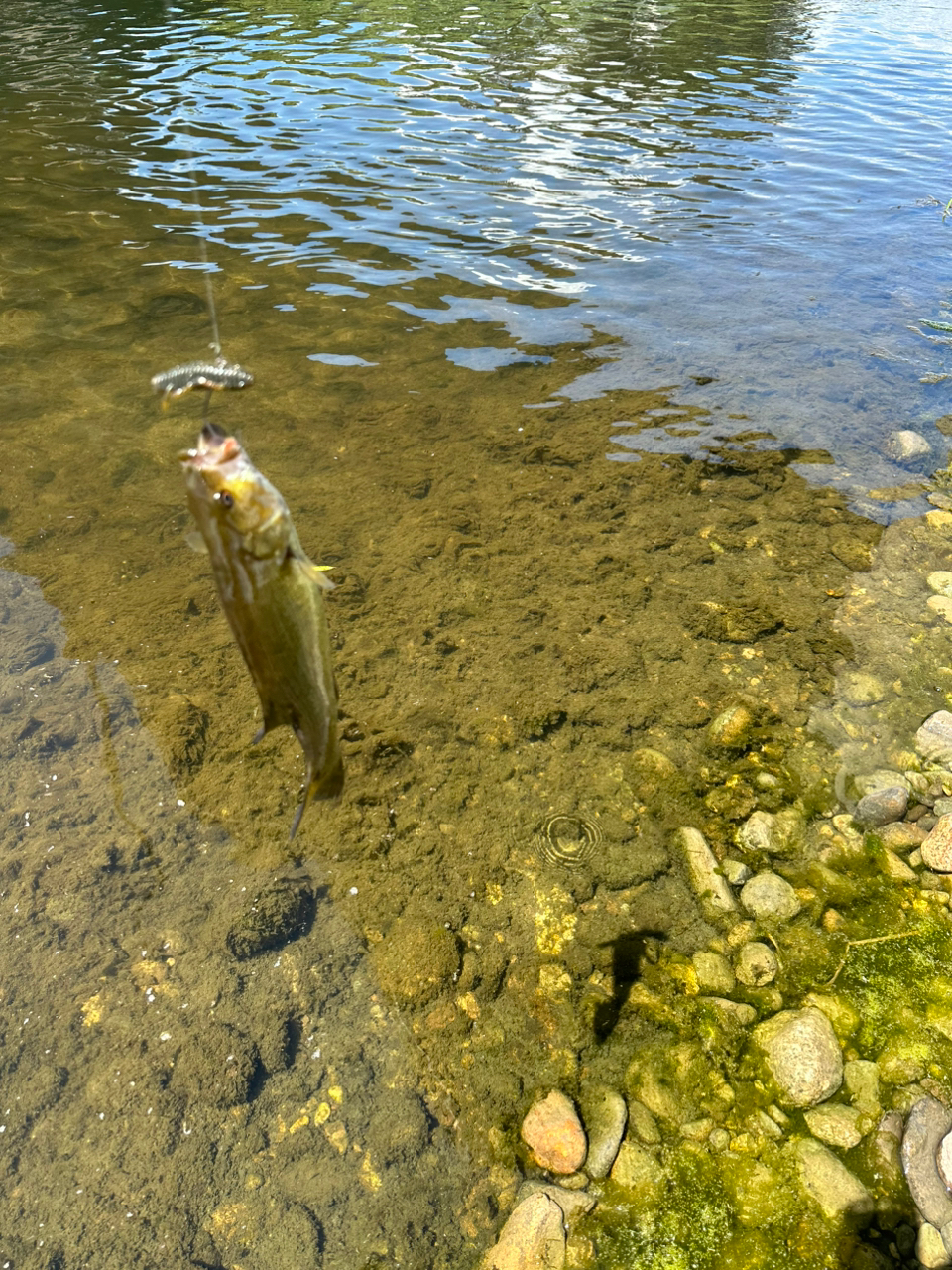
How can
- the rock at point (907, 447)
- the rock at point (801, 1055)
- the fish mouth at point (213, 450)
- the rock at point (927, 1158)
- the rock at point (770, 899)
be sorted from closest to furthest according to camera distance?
1. the fish mouth at point (213, 450)
2. the rock at point (927, 1158)
3. the rock at point (801, 1055)
4. the rock at point (770, 899)
5. the rock at point (907, 447)

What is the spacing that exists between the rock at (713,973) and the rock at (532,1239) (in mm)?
1010

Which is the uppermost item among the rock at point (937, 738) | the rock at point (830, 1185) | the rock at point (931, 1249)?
the rock at point (937, 738)

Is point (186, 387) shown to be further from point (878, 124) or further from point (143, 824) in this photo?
point (878, 124)

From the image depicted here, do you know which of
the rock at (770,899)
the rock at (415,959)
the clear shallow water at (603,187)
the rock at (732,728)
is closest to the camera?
the rock at (415,959)

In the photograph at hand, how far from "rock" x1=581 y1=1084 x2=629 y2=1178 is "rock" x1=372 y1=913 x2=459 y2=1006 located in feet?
2.37

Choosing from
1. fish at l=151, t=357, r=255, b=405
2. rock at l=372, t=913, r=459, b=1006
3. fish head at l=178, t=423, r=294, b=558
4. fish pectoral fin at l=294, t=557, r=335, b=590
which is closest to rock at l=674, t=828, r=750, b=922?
rock at l=372, t=913, r=459, b=1006

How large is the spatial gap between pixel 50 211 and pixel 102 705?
29.2 feet

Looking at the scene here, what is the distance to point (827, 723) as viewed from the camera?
436 centimetres

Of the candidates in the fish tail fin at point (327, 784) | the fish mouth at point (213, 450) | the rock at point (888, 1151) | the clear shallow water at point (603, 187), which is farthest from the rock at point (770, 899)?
the clear shallow water at point (603, 187)

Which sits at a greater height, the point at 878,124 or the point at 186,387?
the point at 186,387

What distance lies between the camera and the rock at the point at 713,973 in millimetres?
3398

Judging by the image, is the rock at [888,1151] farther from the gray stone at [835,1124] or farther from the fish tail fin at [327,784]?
the fish tail fin at [327,784]

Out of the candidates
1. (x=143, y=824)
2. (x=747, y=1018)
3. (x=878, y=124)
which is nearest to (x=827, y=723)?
(x=747, y=1018)

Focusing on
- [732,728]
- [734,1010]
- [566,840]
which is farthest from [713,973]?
[732,728]
